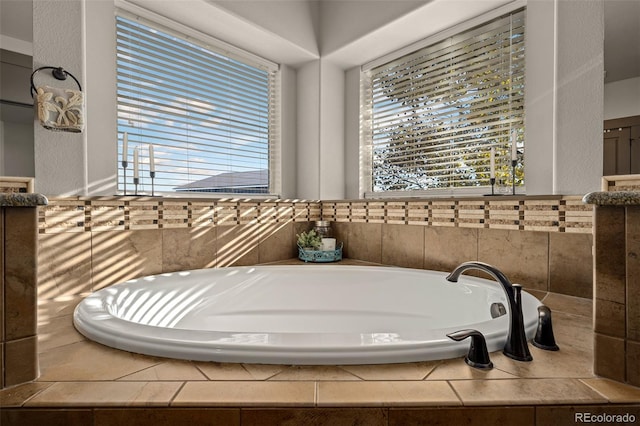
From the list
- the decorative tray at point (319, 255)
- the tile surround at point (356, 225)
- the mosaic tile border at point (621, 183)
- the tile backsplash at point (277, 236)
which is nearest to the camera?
the tile surround at point (356, 225)

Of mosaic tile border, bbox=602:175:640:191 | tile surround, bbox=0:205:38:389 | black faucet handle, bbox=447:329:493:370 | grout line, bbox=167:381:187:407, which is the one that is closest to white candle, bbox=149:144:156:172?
tile surround, bbox=0:205:38:389

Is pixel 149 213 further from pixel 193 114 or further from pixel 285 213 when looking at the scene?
pixel 285 213

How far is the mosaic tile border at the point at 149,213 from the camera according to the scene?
61.2 inches

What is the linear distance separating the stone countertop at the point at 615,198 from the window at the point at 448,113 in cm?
112

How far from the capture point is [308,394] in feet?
2.35

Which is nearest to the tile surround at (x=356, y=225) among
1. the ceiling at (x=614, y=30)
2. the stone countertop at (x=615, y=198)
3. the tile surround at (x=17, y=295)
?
the tile surround at (x=17, y=295)

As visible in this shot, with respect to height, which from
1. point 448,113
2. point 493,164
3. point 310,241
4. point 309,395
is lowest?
point 309,395

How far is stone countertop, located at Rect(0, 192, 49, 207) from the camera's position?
2.53 feet

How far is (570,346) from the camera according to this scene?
99 centimetres

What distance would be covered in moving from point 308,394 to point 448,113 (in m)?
2.06

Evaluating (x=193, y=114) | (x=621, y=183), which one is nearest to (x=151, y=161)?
(x=193, y=114)

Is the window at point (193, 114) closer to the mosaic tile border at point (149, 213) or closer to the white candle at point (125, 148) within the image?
the white candle at point (125, 148)

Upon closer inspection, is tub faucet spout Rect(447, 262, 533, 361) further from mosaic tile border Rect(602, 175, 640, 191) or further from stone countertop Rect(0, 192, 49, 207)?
stone countertop Rect(0, 192, 49, 207)

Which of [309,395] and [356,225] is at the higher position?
[356,225]
